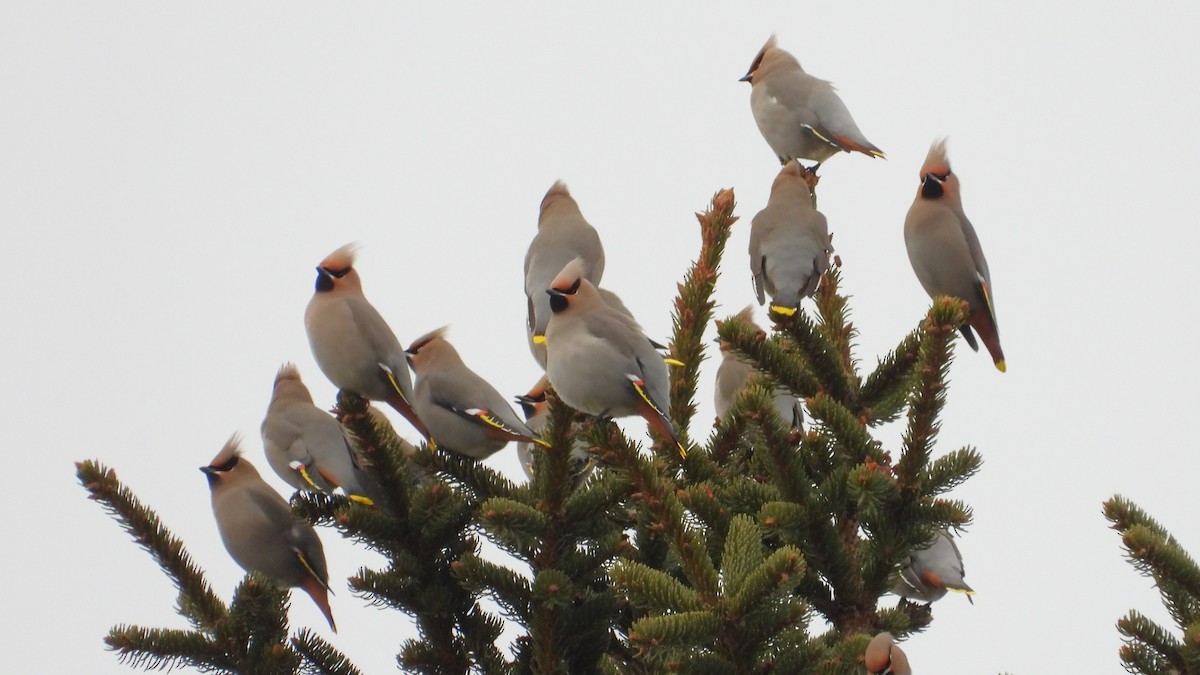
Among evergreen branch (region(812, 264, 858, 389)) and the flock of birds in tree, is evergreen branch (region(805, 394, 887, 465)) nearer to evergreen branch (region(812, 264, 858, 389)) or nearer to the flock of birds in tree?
the flock of birds in tree

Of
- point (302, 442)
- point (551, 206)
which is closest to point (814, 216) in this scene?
point (551, 206)

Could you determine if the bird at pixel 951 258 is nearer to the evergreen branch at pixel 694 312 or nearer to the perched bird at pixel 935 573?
the perched bird at pixel 935 573

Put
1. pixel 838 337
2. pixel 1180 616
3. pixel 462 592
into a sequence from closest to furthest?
Result: pixel 1180 616 < pixel 462 592 < pixel 838 337

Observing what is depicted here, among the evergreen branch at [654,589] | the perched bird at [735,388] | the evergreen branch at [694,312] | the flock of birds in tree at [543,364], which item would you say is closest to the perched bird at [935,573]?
the flock of birds in tree at [543,364]

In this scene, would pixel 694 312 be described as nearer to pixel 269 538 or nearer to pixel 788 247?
pixel 788 247

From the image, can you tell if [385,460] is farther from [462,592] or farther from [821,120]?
[821,120]

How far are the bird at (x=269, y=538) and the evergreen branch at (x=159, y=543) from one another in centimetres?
86

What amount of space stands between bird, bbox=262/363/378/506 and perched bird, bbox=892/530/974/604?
232 cm

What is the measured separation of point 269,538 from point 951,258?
2656 millimetres

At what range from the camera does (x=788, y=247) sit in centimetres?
538

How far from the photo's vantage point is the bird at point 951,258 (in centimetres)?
Result: 503

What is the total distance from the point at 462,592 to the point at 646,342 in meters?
1.19

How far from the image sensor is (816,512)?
10.8 feet

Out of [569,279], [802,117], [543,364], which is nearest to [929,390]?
[569,279]
